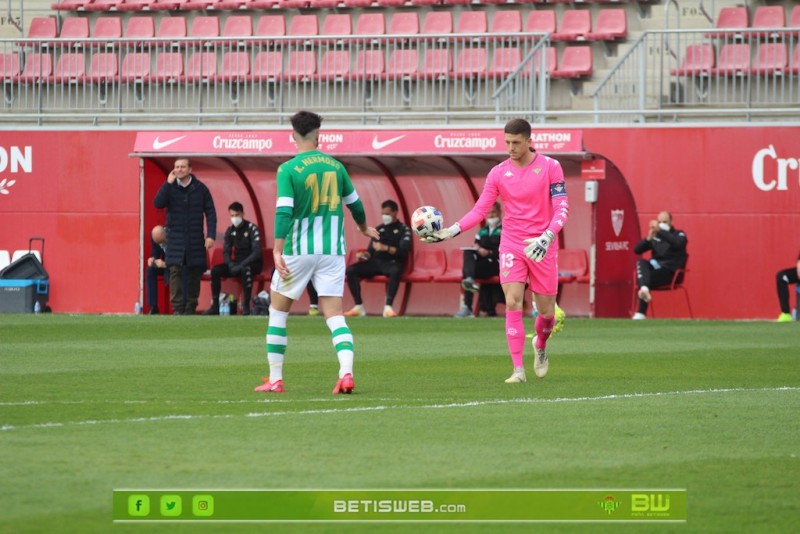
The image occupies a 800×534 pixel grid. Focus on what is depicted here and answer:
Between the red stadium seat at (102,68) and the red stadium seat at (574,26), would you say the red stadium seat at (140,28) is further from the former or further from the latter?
the red stadium seat at (574,26)

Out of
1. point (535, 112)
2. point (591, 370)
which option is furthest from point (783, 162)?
point (591, 370)

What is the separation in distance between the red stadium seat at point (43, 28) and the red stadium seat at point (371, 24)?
6.07m

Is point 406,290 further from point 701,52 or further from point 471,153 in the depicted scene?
point 701,52

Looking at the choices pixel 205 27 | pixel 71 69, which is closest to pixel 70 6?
pixel 205 27

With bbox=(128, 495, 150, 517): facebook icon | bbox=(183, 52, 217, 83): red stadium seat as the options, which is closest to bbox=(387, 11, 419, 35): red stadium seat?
bbox=(183, 52, 217, 83): red stadium seat

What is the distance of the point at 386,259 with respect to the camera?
75.8 feet

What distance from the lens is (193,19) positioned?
2920 cm

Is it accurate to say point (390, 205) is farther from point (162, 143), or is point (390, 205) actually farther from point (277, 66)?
point (277, 66)

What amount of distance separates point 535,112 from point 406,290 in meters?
3.73

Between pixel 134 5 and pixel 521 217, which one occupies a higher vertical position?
pixel 134 5

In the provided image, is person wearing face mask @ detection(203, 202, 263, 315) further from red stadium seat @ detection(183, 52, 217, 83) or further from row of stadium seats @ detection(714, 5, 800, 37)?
row of stadium seats @ detection(714, 5, 800, 37)

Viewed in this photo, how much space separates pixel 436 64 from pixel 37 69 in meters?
6.87

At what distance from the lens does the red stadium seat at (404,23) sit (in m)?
27.1

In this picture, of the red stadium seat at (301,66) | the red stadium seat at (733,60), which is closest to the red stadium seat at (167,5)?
the red stadium seat at (301,66)
